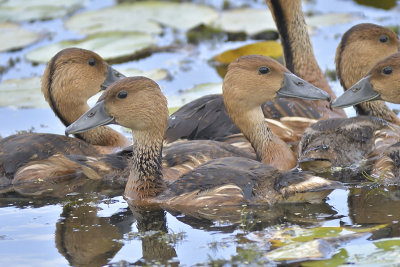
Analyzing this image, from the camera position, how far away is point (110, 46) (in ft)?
40.1

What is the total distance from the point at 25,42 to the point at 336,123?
19.6 feet

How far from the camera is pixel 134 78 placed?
790 centimetres

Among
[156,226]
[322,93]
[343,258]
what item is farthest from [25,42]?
[343,258]

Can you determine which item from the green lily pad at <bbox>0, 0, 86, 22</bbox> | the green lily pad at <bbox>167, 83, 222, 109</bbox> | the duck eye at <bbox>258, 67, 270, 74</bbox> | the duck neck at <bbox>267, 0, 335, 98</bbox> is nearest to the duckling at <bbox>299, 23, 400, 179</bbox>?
the duck eye at <bbox>258, 67, 270, 74</bbox>

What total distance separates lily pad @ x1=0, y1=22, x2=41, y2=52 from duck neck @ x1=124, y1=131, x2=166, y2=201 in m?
5.47

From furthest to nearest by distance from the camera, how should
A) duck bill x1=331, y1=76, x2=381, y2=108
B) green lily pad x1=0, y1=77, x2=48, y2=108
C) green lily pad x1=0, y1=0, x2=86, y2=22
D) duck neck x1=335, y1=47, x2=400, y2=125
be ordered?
green lily pad x1=0, y1=0, x2=86, y2=22 < green lily pad x1=0, y1=77, x2=48, y2=108 < duck neck x1=335, y1=47, x2=400, y2=125 < duck bill x1=331, y1=76, x2=381, y2=108

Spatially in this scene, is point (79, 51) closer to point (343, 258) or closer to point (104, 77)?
point (104, 77)

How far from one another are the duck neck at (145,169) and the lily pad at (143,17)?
17.2 ft

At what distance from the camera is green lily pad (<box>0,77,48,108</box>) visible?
34.4ft

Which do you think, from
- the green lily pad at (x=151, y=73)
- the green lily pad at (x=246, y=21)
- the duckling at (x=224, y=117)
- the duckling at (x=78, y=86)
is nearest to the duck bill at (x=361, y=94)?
the duckling at (x=224, y=117)

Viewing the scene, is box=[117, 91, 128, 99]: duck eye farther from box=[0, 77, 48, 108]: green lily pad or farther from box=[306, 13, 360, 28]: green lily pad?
box=[306, 13, 360, 28]: green lily pad

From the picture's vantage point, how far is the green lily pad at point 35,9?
45.9ft

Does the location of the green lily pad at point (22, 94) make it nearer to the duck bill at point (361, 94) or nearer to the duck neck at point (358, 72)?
the duck neck at point (358, 72)

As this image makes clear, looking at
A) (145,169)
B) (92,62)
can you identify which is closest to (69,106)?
(92,62)
